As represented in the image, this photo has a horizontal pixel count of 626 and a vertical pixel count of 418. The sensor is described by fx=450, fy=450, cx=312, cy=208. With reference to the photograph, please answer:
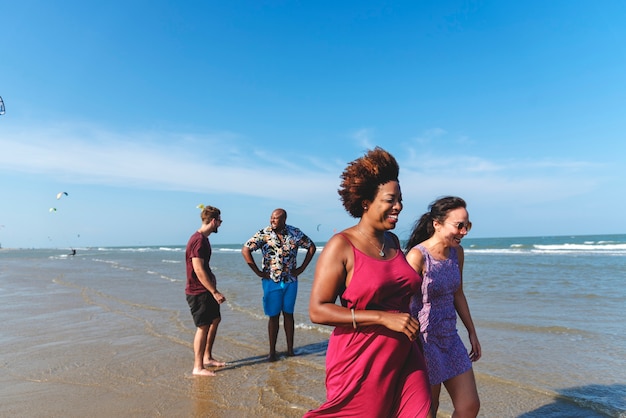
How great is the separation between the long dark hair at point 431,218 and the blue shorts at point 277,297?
2.84 metres

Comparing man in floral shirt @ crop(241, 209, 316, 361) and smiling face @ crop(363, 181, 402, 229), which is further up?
smiling face @ crop(363, 181, 402, 229)

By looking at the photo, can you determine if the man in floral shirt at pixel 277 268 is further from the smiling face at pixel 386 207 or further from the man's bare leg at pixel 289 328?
the smiling face at pixel 386 207

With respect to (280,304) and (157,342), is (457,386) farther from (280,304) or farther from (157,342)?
(157,342)

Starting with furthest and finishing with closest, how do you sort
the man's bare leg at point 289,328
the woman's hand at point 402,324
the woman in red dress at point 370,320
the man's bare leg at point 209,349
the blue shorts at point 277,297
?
the man's bare leg at point 289,328 → the blue shorts at point 277,297 → the man's bare leg at point 209,349 → the woman in red dress at point 370,320 → the woman's hand at point 402,324

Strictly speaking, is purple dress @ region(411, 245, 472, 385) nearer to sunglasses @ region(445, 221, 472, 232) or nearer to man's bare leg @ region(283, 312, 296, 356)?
sunglasses @ region(445, 221, 472, 232)

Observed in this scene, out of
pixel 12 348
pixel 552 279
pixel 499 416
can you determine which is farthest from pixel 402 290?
pixel 552 279

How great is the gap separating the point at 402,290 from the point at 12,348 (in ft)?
21.9

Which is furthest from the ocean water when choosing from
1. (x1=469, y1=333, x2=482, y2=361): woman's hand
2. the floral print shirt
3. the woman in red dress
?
the woman in red dress

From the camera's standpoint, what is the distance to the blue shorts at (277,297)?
6090mm

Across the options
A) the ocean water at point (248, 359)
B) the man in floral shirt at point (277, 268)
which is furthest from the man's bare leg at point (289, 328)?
the ocean water at point (248, 359)

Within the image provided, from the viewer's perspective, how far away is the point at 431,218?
3.48 metres

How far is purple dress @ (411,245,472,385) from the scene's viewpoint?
3025 millimetres

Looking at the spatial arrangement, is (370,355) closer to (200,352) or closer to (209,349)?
(200,352)

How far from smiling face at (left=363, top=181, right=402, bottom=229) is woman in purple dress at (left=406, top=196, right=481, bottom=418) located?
80cm
